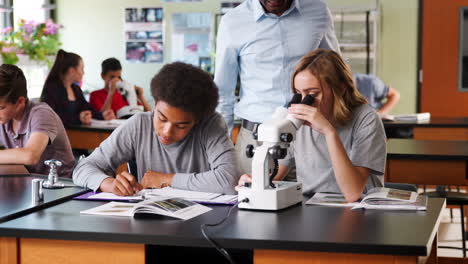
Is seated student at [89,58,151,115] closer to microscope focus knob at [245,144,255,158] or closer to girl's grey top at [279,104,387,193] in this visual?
girl's grey top at [279,104,387,193]

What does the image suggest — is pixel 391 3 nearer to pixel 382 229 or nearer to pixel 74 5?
pixel 74 5

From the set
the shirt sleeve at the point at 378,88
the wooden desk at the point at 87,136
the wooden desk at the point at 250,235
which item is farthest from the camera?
the shirt sleeve at the point at 378,88

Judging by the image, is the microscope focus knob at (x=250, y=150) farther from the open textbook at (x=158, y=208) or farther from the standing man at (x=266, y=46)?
the standing man at (x=266, y=46)

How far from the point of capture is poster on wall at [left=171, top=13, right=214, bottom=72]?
24.0 ft

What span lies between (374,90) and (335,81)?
3718mm

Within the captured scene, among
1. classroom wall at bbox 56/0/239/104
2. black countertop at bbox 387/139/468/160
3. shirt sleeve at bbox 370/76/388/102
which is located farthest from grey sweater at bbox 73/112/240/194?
classroom wall at bbox 56/0/239/104

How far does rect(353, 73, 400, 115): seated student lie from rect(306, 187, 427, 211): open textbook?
3.58 m

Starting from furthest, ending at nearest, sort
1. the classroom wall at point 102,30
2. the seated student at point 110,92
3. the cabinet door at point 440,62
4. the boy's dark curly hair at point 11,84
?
the classroom wall at point 102,30 → the cabinet door at point 440,62 → the seated student at point 110,92 → the boy's dark curly hair at point 11,84

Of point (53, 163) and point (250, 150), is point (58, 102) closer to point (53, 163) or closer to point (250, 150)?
point (53, 163)

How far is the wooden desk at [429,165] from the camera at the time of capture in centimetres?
336

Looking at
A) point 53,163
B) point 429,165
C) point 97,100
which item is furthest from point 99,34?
point 53,163

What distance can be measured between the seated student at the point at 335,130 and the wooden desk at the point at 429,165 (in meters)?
1.14

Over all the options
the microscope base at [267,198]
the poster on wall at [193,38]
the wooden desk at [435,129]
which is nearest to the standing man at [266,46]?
the microscope base at [267,198]

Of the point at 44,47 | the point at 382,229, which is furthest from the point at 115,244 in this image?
the point at 44,47
